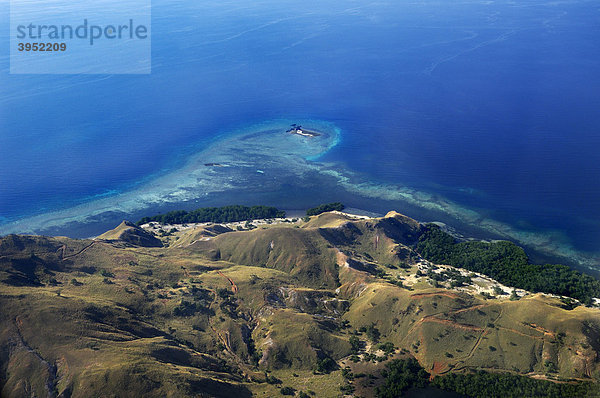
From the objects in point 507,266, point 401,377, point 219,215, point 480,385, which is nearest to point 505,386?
point 480,385

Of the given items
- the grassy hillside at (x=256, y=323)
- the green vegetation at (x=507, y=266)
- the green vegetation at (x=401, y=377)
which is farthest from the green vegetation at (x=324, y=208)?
the green vegetation at (x=401, y=377)

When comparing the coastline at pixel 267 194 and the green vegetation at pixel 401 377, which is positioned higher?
the coastline at pixel 267 194

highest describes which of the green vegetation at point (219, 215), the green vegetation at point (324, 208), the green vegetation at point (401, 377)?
the green vegetation at point (324, 208)

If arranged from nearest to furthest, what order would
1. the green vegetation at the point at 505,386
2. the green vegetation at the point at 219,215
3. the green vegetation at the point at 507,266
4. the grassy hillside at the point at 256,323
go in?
the grassy hillside at the point at 256,323 < the green vegetation at the point at 505,386 < the green vegetation at the point at 507,266 < the green vegetation at the point at 219,215

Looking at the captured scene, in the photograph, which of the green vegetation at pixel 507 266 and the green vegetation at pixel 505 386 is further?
the green vegetation at pixel 507 266

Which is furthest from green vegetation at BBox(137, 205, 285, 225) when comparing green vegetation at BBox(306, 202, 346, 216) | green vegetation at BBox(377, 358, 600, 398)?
green vegetation at BBox(377, 358, 600, 398)

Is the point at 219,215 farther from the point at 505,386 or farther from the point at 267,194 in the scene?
the point at 505,386

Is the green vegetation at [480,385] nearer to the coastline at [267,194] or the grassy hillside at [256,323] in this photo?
the grassy hillside at [256,323]
